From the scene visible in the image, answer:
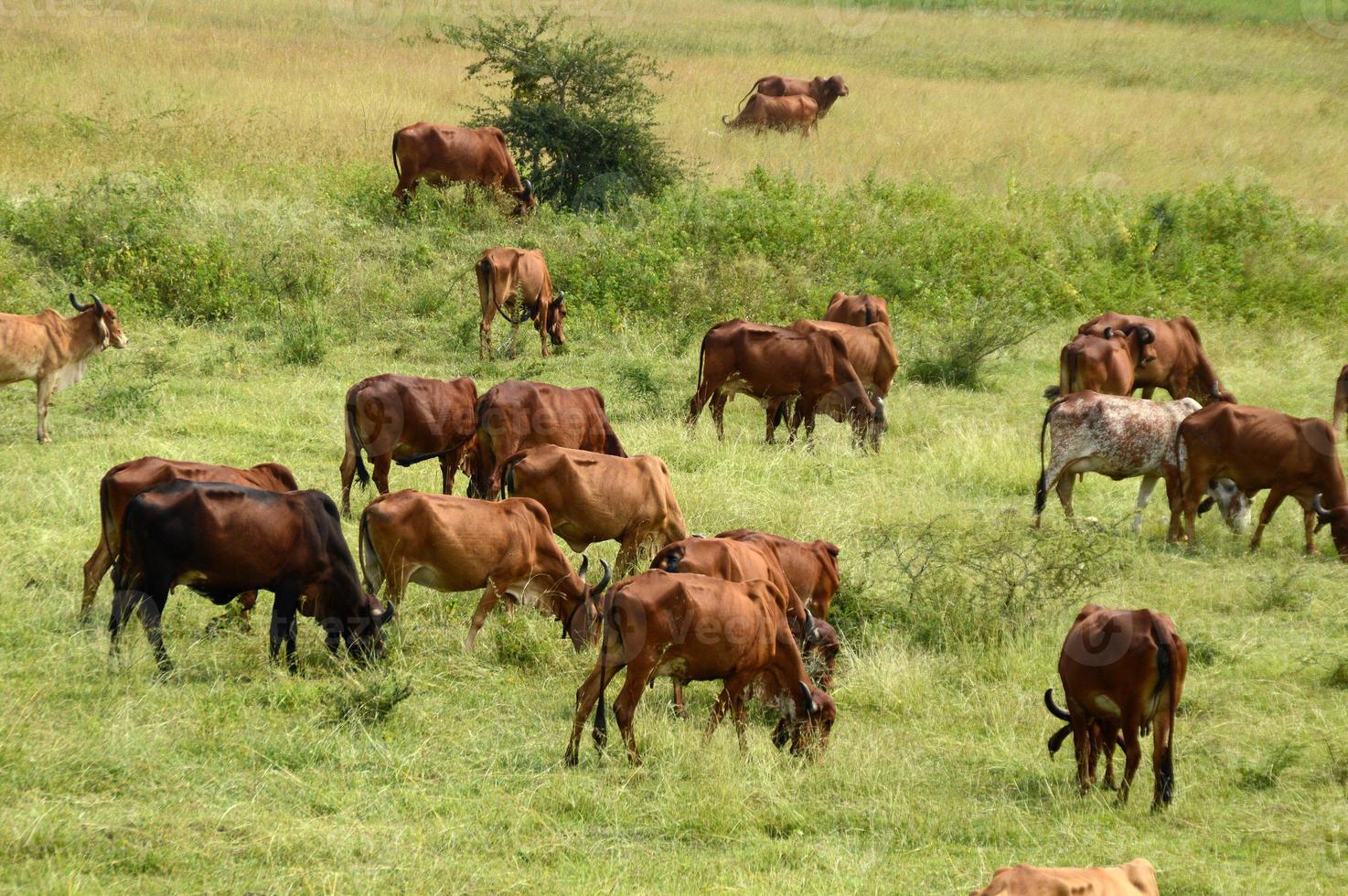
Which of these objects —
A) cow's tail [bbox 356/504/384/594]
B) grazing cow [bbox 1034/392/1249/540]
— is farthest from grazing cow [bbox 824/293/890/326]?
cow's tail [bbox 356/504/384/594]

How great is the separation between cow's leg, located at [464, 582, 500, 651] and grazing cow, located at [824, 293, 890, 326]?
7.67 metres

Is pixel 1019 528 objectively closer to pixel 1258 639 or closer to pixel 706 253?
pixel 1258 639

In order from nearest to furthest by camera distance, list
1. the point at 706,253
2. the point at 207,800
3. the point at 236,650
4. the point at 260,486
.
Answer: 1. the point at 207,800
2. the point at 236,650
3. the point at 260,486
4. the point at 706,253

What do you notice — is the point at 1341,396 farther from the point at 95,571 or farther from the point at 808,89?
the point at 808,89

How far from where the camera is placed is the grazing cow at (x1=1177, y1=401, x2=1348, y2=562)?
37.2ft

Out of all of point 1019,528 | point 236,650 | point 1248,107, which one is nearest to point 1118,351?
point 1019,528

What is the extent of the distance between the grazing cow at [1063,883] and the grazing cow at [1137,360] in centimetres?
964

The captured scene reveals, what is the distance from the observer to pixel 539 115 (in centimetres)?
2181

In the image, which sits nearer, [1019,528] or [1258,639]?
[1258,639]

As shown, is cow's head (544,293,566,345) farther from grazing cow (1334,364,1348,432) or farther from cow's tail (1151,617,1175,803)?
cow's tail (1151,617,1175,803)

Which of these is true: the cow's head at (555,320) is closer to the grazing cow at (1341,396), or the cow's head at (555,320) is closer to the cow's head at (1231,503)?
the cow's head at (1231,503)

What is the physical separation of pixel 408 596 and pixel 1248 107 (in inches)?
1105

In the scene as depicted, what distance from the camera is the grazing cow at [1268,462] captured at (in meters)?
11.3

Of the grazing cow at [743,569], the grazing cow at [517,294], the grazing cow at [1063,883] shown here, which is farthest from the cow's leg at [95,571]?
the grazing cow at [517,294]
